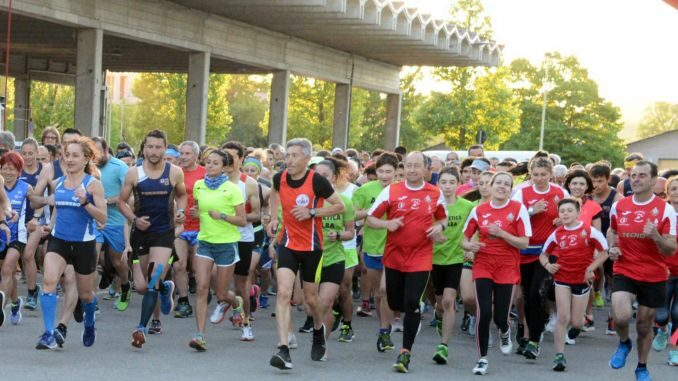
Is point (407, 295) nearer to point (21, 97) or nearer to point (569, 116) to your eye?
point (21, 97)

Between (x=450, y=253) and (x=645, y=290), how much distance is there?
209 cm

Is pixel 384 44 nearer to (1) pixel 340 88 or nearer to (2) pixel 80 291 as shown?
(1) pixel 340 88

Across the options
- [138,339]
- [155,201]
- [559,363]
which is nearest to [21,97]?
[155,201]

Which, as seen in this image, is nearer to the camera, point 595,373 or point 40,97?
point 595,373

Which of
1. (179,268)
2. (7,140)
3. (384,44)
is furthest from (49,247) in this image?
(384,44)

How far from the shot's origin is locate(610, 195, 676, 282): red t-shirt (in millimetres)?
9898

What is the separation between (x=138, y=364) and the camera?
9453 millimetres

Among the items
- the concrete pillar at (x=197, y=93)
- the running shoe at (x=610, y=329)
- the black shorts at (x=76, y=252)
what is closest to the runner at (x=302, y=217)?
the black shorts at (x=76, y=252)

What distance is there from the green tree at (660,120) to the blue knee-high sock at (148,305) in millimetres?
170418

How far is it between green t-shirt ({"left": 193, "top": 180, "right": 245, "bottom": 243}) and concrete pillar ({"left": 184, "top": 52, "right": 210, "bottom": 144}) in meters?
26.0

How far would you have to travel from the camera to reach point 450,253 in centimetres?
1128

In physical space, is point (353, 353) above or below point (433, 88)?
below

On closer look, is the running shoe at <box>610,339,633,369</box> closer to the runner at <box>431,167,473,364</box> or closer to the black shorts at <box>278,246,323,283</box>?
the runner at <box>431,167,473,364</box>

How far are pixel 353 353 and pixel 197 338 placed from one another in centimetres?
156
